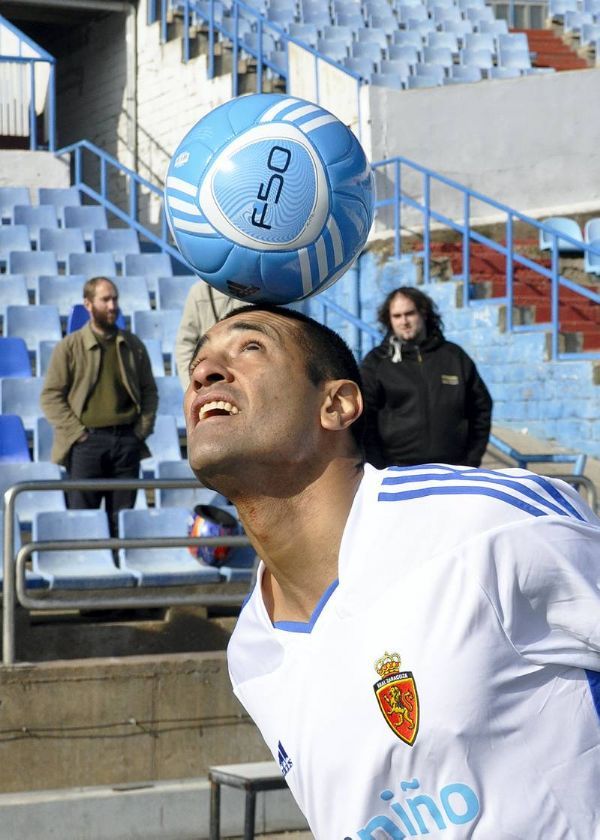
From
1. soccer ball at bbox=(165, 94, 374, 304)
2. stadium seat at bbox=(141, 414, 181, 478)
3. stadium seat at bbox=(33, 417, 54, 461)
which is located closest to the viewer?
soccer ball at bbox=(165, 94, 374, 304)

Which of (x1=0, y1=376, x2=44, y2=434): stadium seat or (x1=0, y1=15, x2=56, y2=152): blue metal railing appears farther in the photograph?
(x1=0, y1=15, x2=56, y2=152): blue metal railing

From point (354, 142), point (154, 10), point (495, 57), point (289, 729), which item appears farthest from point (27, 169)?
point (289, 729)

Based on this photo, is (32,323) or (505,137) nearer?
(32,323)

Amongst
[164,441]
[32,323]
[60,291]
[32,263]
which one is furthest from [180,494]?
[32,263]

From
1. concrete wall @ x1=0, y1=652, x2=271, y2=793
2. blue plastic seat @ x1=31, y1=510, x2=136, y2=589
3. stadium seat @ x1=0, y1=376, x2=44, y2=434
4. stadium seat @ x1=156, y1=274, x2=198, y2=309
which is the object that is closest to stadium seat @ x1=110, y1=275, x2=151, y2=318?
stadium seat @ x1=156, y1=274, x2=198, y2=309

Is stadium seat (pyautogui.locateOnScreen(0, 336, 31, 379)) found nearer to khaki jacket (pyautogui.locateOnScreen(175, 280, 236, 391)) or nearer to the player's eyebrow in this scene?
khaki jacket (pyautogui.locateOnScreen(175, 280, 236, 391))

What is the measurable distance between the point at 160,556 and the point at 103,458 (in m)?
0.60

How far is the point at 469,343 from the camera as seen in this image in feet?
38.9

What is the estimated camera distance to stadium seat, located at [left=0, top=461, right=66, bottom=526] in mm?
7824

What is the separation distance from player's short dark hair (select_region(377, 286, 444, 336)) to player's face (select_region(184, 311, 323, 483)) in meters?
4.33

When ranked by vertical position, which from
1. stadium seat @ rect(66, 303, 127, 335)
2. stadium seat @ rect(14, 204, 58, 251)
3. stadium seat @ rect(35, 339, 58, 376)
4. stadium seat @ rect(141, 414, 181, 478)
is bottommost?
stadium seat @ rect(141, 414, 181, 478)

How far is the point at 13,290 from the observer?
10836mm

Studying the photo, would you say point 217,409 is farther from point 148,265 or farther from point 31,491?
point 148,265

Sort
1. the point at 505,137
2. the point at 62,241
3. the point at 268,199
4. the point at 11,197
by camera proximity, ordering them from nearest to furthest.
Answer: the point at 268,199
the point at 62,241
the point at 11,197
the point at 505,137
